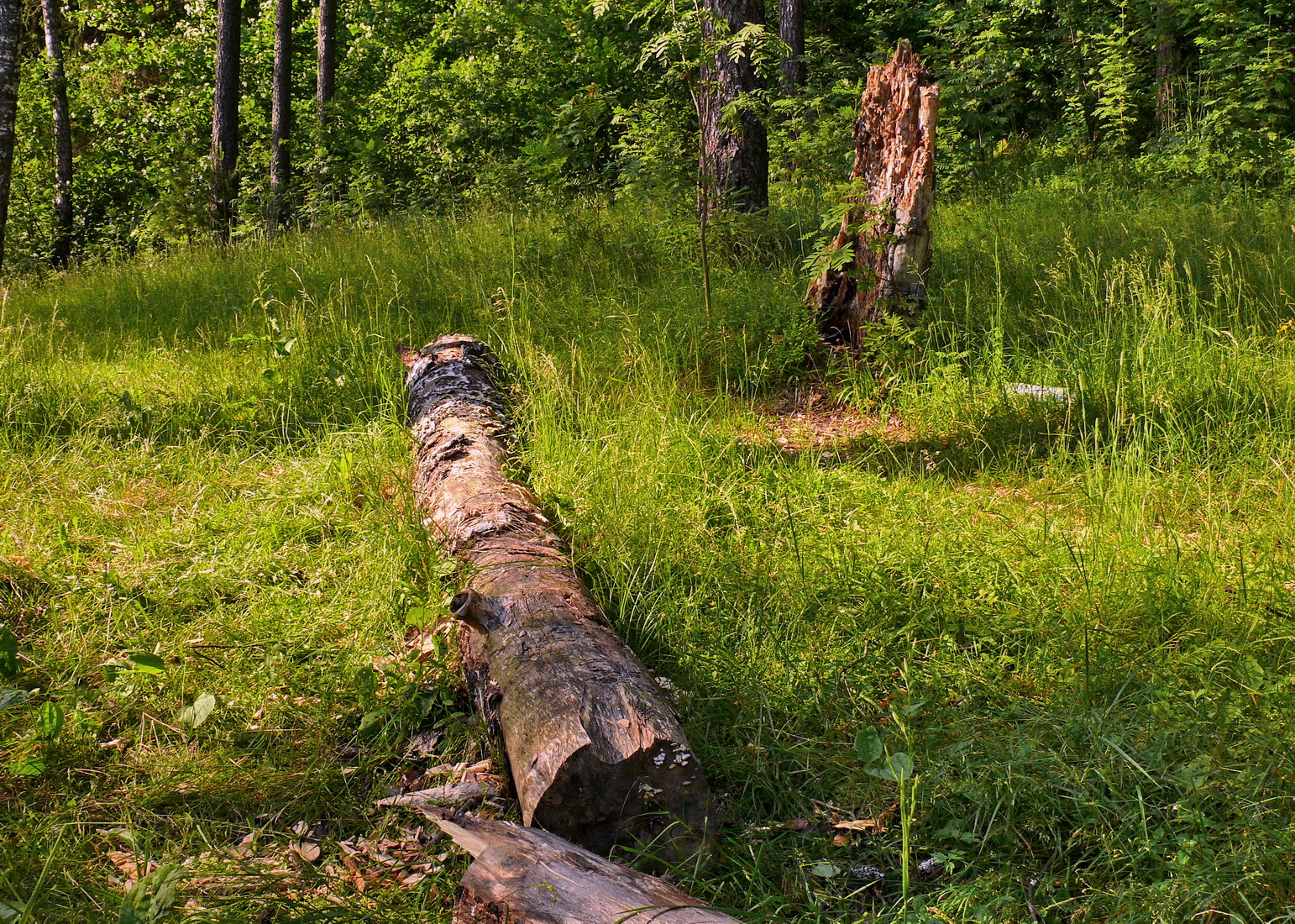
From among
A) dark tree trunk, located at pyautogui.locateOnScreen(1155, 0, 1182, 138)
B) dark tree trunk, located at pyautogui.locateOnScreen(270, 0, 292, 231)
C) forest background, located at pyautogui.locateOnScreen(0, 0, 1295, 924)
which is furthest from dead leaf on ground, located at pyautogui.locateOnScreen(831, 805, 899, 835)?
dark tree trunk, located at pyautogui.locateOnScreen(270, 0, 292, 231)

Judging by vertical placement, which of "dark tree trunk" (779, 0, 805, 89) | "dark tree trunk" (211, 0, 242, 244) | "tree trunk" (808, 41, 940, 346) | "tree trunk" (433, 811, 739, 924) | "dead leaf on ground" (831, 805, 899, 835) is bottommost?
"dead leaf on ground" (831, 805, 899, 835)

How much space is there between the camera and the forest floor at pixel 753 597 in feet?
6.44

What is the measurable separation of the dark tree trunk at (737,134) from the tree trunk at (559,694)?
3.87 meters

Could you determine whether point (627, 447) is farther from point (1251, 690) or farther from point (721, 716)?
point (1251, 690)

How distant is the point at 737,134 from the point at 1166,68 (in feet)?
27.6

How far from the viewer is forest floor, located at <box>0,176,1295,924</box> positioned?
6.44 feet

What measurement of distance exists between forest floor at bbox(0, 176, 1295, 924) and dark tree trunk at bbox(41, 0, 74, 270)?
1263 centimetres

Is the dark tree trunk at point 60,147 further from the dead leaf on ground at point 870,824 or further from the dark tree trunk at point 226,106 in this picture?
the dead leaf on ground at point 870,824

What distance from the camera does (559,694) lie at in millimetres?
2178

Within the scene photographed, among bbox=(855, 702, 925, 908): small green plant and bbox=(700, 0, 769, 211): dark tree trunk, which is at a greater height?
bbox=(700, 0, 769, 211): dark tree trunk

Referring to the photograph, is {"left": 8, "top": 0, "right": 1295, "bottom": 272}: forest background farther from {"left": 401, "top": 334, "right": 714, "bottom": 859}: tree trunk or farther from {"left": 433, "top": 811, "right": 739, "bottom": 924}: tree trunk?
{"left": 433, "top": 811, "right": 739, "bottom": 924}: tree trunk

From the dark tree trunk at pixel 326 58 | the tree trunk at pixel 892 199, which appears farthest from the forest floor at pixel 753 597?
the dark tree trunk at pixel 326 58

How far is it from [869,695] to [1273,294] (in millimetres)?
4028

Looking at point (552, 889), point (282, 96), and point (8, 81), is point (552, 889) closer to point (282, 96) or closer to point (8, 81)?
point (8, 81)
